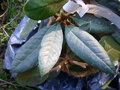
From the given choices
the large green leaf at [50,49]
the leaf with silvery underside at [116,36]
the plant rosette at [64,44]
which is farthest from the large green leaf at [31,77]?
the leaf with silvery underside at [116,36]

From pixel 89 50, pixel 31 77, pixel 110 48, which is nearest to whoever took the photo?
pixel 89 50

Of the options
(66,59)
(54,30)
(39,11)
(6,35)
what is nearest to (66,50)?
(66,59)

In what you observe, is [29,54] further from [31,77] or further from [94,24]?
[94,24]

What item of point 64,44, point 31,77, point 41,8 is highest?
point 41,8

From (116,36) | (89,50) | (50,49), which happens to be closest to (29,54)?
(50,49)

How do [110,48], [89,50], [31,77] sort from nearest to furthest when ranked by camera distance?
[89,50], [110,48], [31,77]

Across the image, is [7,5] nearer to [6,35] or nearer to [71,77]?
[6,35]

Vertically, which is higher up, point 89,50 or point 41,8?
point 41,8
